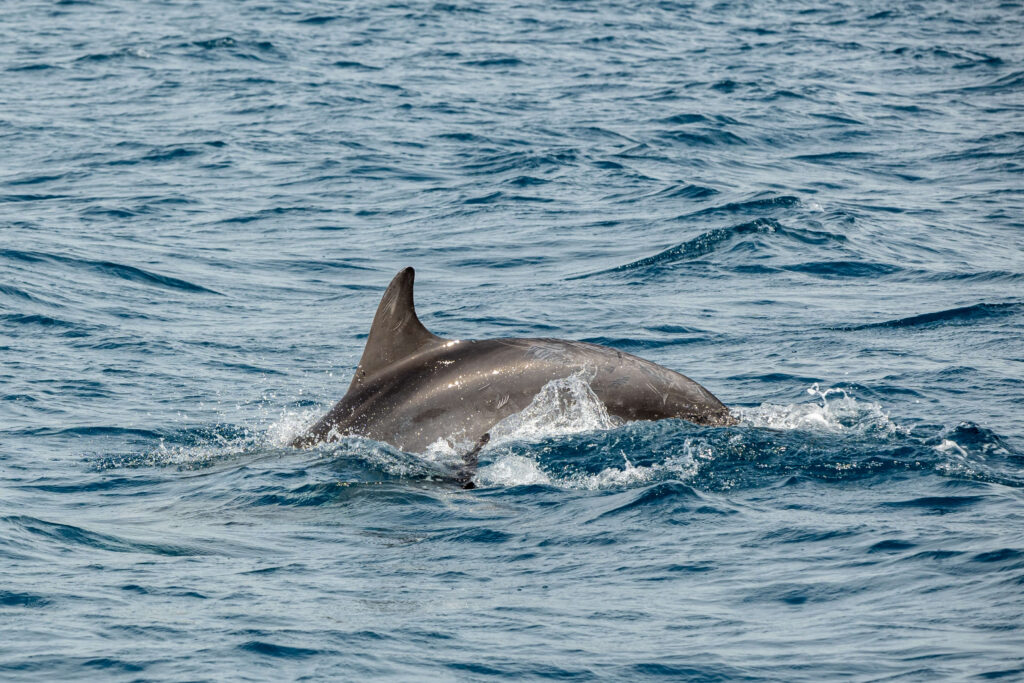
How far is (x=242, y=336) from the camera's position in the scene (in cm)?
1905

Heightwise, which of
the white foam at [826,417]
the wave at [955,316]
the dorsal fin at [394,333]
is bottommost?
the wave at [955,316]

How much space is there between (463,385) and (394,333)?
83 centimetres

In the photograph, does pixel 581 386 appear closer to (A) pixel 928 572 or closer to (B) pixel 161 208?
(A) pixel 928 572

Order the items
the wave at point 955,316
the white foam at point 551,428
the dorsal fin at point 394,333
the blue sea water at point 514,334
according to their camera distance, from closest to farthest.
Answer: the blue sea water at point 514,334, the white foam at point 551,428, the dorsal fin at point 394,333, the wave at point 955,316

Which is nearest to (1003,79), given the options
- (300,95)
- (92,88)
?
(300,95)

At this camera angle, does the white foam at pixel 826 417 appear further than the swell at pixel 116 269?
No

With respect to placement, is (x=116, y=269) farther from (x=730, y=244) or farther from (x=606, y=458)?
(x=606, y=458)

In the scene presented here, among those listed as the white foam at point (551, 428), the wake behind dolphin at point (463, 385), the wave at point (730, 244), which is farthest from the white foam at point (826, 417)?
the wave at point (730, 244)

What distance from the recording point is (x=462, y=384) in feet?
44.1

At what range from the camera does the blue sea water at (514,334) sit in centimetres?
966

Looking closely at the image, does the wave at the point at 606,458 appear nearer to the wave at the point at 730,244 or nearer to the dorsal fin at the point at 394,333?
the dorsal fin at the point at 394,333

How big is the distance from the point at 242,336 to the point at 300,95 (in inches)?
720

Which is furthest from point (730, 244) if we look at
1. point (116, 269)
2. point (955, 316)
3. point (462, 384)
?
point (462, 384)

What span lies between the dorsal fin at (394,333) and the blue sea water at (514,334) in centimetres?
89
